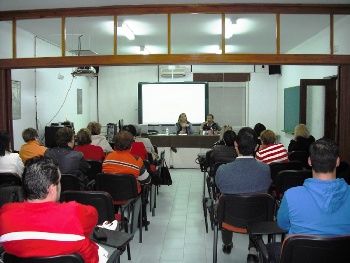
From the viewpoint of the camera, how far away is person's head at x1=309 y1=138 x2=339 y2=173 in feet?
6.48

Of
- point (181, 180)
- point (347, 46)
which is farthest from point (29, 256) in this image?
point (181, 180)

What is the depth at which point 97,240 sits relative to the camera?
2035mm

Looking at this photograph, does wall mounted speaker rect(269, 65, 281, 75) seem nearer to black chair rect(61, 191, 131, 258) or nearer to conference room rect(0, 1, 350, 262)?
conference room rect(0, 1, 350, 262)

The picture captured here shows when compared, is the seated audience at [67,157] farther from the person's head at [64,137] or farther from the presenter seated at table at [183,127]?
the presenter seated at table at [183,127]

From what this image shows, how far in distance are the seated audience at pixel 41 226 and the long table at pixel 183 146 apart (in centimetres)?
633

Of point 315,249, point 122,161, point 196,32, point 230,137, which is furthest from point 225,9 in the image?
point 315,249

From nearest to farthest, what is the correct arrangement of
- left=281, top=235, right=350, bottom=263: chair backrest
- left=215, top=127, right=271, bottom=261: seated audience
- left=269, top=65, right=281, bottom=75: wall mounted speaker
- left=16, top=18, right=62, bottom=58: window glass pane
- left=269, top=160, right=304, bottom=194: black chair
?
left=281, top=235, right=350, bottom=263: chair backrest < left=215, top=127, right=271, bottom=261: seated audience < left=269, top=160, right=304, bottom=194: black chair < left=16, top=18, right=62, bottom=58: window glass pane < left=269, top=65, right=281, bottom=75: wall mounted speaker

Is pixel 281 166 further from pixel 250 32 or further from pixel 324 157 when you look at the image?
pixel 250 32

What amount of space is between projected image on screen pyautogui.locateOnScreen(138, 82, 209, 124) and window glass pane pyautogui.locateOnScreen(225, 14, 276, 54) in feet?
6.49

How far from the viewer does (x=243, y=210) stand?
282 centimetres

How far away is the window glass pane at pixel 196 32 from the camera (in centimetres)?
542

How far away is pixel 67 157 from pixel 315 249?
2.73 meters

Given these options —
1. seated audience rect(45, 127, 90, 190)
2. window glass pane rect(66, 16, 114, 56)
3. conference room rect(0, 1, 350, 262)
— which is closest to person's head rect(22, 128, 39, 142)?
seated audience rect(45, 127, 90, 190)

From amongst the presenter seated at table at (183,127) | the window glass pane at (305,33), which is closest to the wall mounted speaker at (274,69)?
the window glass pane at (305,33)
